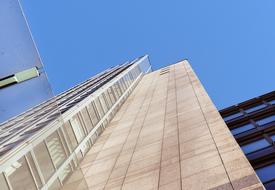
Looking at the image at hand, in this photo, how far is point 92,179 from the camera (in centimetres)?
1595

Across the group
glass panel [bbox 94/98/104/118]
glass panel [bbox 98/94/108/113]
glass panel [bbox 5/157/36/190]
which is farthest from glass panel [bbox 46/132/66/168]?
glass panel [bbox 98/94/108/113]

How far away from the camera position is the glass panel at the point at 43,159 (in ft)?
33.7

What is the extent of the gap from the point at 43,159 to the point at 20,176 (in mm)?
2501

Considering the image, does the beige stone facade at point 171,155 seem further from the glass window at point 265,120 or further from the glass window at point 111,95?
the glass window at point 111,95

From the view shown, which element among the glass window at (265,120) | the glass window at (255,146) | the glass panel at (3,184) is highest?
the glass panel at (3,184)

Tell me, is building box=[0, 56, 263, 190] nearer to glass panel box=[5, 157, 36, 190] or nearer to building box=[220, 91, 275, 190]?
glass panel box=[5, 157, 36, 190]

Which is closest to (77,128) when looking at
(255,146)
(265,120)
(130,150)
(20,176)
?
(130,150)

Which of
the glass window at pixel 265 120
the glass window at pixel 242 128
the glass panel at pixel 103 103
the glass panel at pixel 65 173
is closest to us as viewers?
the glass panel at pixel 65 173

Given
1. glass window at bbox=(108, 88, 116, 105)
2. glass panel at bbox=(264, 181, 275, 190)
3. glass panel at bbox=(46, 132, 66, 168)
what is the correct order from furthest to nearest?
glass window at bbox=(108, 88, 116, 105), glass panel at bbox=(264, 181, 275, 190), glass panel at bbox=(46, 132, 66, 168)

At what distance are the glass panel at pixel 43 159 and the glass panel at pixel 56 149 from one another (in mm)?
205

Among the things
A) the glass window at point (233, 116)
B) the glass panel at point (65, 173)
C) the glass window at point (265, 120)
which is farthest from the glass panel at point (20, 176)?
the glass window at point (233, 116)

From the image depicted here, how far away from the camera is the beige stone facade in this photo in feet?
35.8

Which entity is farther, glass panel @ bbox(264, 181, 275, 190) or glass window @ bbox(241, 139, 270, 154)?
glass window @ bbox(241, 139, 270, 154)

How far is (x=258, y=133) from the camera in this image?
22344mm
